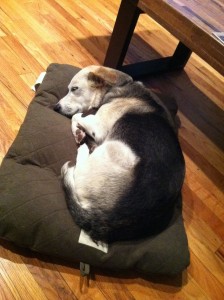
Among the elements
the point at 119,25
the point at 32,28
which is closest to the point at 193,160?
the point at 119,25

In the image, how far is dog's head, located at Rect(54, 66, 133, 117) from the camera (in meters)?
1.98

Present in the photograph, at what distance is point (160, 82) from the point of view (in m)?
2.96

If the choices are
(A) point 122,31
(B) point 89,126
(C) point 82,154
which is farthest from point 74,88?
(A) point 122,31

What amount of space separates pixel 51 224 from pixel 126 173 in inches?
16.4

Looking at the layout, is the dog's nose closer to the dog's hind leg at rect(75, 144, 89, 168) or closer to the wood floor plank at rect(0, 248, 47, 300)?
the dog's hind leg at rect(75, 144, 89, 168)

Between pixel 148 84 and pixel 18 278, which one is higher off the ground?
pixel 148 84

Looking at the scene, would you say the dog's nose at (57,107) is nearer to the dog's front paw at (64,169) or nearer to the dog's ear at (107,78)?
the dog's ear at (107,78)

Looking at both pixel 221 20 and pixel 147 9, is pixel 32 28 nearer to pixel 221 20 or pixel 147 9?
pixel 147 9

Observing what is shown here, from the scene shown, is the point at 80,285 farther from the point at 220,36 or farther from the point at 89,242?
the point at 220,36

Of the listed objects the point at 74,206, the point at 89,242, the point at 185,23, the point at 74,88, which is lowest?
the point at 89,242

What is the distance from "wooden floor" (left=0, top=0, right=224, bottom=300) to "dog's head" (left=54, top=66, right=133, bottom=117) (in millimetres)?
351

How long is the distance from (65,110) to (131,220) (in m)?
0.92

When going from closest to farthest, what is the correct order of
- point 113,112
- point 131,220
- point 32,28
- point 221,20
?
point 131,220 → point 113,112 → point 221,20 → point 32,28

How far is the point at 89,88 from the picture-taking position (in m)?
2.01
